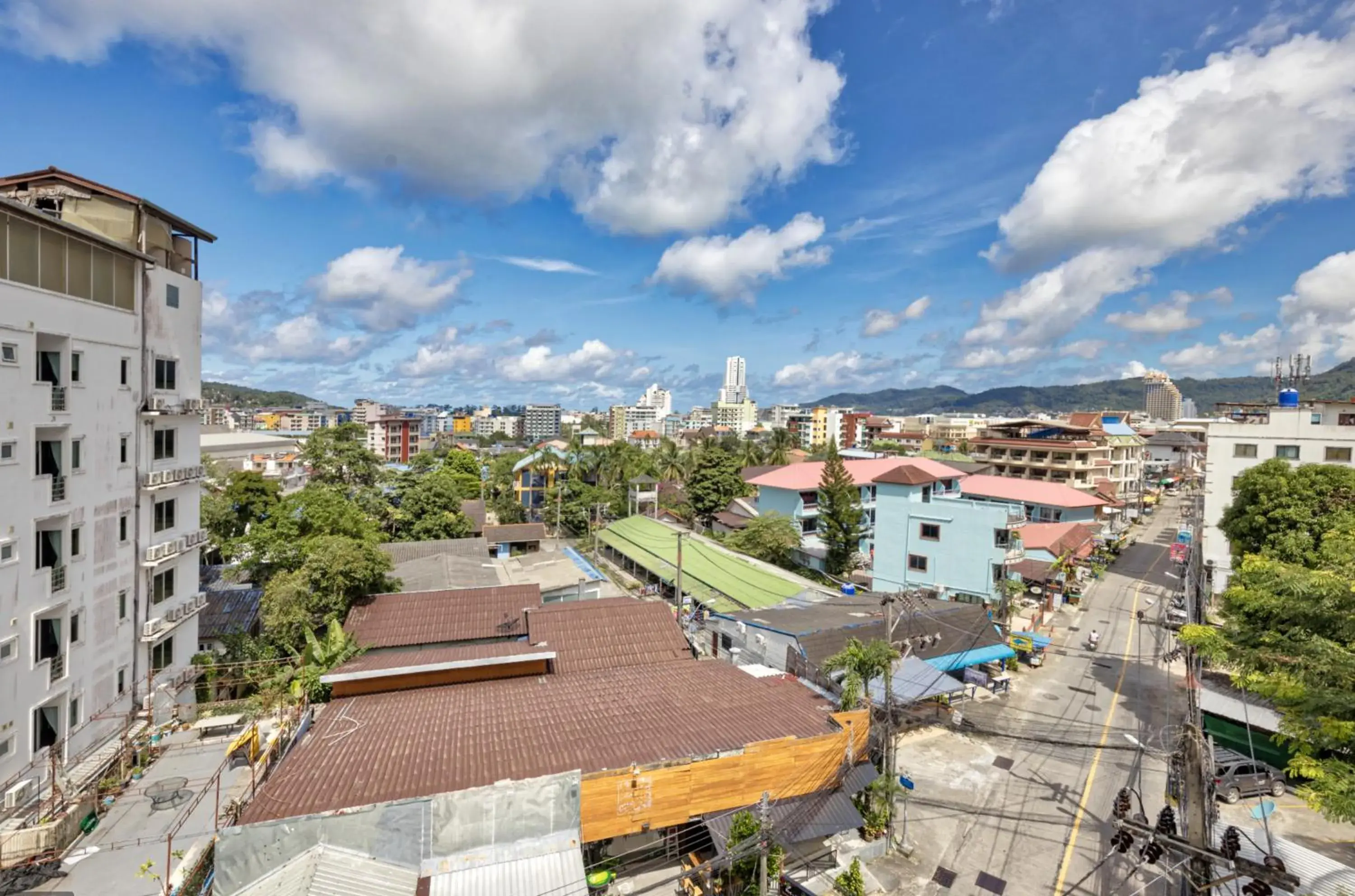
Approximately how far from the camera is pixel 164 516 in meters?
19.7

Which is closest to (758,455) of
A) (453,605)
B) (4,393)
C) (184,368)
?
(453,605)

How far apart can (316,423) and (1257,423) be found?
188 m

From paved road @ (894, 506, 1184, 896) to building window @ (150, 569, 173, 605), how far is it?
22069 mm

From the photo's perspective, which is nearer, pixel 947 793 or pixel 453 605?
pixel 947 793

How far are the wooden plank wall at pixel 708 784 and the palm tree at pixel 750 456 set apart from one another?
5018cm

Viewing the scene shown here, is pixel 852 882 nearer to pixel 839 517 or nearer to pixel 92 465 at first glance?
pixel 92 465

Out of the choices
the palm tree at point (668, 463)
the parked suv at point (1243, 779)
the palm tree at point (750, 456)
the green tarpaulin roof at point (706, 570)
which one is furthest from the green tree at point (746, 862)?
the palm tree at point (668, 463)

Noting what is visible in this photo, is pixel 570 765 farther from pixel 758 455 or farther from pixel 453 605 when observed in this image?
pixel 758 455

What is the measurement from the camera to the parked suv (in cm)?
1684

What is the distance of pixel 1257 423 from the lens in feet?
126

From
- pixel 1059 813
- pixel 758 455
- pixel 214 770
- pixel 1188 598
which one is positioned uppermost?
pixel 758 455

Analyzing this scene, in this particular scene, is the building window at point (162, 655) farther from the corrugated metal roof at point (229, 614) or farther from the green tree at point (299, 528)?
the green tree at point (299, 528)

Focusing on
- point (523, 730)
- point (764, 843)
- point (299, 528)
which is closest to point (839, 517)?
point (523, 730)

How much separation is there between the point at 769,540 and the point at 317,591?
26.6 m
